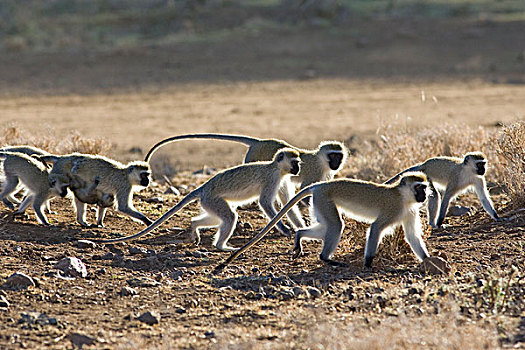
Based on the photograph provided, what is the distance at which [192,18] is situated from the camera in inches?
1117

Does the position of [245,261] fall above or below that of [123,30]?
below

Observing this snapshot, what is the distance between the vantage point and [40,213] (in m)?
7.70

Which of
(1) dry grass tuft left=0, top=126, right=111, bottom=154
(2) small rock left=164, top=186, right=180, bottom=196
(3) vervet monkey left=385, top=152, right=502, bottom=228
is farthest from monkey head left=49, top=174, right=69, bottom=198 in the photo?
(3) vervet monkey left=385, top=152, right=502, bottom=228

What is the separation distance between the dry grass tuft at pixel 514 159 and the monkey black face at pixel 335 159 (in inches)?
69.6

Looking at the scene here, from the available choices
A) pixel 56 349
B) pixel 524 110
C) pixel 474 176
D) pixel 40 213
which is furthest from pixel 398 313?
pixel 524 110

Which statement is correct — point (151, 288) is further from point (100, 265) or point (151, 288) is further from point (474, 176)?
point (474, 176)

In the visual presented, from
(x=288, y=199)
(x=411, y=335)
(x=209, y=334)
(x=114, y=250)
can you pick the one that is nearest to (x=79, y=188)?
(x=114, y=250)

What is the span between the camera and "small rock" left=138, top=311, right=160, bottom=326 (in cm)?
536

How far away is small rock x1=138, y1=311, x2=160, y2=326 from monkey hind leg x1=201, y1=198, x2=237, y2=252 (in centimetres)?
199

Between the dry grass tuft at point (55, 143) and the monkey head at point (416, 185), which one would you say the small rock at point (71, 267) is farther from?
the dry grass tuft at point (55, 143)

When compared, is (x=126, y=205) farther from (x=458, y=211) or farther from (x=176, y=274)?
(x=458, y=211)

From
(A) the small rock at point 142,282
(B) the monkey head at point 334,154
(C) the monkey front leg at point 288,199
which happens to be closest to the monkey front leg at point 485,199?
(B) the monkey head at point 334,154

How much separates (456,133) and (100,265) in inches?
234

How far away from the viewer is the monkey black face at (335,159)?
849 centimetres
